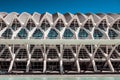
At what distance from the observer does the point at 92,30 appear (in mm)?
51688

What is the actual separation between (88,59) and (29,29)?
14.1m

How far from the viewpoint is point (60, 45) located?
45.1 metres

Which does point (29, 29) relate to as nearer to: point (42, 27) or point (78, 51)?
point (42, 27)

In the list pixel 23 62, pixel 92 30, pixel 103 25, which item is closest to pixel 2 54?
pixel 23 62

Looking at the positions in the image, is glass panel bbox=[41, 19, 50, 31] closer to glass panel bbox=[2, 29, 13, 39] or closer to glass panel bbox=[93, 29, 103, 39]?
glass panel bbox=[2, 29, 13, 39]

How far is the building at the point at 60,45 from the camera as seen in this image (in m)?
42.8

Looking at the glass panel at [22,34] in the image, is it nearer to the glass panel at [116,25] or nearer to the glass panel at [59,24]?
the glass panel at [59,24]

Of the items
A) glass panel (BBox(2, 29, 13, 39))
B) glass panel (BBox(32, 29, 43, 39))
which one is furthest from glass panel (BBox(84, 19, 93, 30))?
glass panel (BBox(2, 29, 13, 39))

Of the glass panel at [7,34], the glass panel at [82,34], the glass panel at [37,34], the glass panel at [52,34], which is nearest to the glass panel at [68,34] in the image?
the glass panel at [82,34]

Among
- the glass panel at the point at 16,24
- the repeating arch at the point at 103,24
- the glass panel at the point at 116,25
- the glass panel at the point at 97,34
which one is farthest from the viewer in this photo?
the glass panel at the point at 116,25

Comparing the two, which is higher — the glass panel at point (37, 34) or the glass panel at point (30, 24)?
the glass panel at point (30, 24)

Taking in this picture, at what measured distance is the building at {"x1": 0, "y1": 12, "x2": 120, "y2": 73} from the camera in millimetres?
42750

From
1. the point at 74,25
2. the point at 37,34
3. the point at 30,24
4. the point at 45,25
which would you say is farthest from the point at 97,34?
the point at 30,24

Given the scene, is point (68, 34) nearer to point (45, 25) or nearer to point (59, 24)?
point (59, 24)
